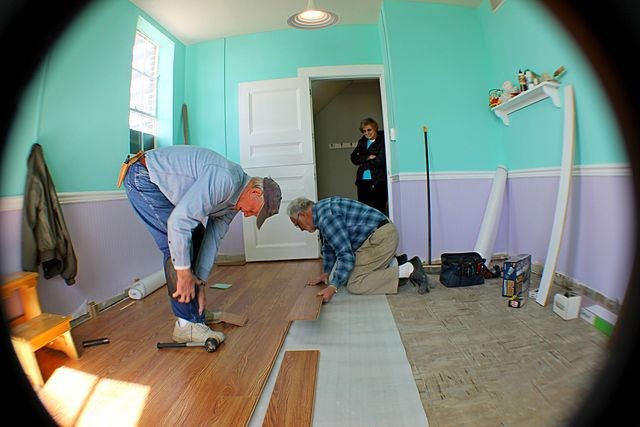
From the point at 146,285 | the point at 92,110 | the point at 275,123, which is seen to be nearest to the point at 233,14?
the point at 275,123

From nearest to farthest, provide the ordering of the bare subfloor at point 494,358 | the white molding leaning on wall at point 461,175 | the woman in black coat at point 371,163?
1. the bare subfloor at point 494,358
2. the white molding leaning on wall at point 461,175
3. the woman in black coat at point 371,163

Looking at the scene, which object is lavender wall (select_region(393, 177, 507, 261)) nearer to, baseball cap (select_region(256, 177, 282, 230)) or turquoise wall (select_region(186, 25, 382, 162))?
turquoise wall (select_region(186, 25, 382, 162))

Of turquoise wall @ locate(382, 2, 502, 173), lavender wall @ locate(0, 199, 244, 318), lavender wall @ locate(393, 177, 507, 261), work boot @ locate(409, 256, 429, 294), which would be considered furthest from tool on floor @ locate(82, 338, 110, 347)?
turquoise wall @ locate(382, 2, 502, 173)

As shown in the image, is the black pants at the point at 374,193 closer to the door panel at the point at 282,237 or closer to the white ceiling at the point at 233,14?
the door panel at the point at 282,237

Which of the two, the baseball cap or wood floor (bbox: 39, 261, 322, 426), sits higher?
the baseball cap

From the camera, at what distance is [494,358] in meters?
1.03

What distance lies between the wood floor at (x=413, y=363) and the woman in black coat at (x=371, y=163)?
1292 millimetres

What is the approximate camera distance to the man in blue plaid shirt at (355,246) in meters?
1.66

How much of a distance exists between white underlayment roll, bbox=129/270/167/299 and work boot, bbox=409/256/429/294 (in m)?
1.59

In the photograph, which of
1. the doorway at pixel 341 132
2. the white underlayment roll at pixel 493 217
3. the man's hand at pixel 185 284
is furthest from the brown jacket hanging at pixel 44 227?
the doorway at pixel 341 132

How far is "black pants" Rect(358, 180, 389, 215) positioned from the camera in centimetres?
279

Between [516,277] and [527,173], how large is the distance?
0.73 m

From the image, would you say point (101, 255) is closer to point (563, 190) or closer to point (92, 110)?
point (92, 110)

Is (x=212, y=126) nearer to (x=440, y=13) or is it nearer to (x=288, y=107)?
(x=288, y=107)
